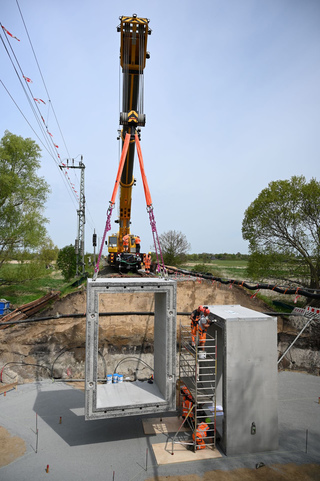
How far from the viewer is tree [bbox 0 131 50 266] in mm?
22422

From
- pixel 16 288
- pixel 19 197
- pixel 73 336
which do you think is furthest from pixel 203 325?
pixel 16 288

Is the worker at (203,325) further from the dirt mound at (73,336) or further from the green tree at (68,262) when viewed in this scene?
the green tree at (68,262)

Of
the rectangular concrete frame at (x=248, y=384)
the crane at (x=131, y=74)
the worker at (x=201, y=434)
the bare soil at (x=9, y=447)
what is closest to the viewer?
the bare soil at (x=9, y=447)

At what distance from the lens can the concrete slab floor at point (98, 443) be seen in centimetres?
775

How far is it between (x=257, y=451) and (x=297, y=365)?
1019 cm

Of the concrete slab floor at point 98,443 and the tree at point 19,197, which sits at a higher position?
the tree at point 19,197

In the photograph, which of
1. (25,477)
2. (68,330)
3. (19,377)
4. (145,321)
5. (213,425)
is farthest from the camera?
(145,321)

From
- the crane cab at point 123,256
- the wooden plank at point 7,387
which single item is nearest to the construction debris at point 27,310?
the wooden plank at point 7,387

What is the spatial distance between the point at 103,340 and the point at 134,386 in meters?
7.55

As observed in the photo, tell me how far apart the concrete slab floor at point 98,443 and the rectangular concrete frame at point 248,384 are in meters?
0.43

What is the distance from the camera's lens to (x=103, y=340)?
16.7m

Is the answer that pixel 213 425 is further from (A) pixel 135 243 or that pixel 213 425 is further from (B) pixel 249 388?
(A) pixel 135 243

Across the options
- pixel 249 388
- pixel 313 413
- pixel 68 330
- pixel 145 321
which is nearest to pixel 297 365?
pixel 313 413

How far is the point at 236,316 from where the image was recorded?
8.98 m
